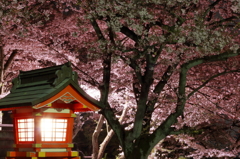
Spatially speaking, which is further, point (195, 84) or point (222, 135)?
point (222, 135)

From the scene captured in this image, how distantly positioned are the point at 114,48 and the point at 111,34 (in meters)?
0.79

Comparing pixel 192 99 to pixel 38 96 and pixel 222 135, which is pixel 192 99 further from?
pixel 38 96

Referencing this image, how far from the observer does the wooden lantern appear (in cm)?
755

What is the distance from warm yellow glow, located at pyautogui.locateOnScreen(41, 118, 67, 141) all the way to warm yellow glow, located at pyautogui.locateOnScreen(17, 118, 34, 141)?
256 mm

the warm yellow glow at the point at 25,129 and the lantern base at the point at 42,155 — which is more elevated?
the warm yellow glow at the point at 25,129

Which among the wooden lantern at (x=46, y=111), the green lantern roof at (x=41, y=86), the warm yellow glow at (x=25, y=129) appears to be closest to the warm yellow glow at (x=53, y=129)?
the wooden lantern at (x=46, y=111)

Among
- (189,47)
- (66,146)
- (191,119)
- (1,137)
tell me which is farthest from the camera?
(191,119)

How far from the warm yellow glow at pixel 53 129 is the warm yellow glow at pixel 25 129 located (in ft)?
0.84

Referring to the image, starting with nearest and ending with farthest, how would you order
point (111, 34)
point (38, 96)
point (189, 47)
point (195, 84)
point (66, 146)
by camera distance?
1. point (38, 96)
2. point (66, 146)
3. point (189, 47)
4. point (111, 34)
5. point (195, 84)

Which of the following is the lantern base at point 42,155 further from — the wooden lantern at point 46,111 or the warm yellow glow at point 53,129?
the warm yellow glow at point 53,129

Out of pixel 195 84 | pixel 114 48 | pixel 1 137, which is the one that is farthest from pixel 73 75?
pixel 195 84

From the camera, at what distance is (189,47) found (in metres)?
10.3

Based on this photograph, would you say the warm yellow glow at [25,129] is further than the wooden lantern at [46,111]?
Yes

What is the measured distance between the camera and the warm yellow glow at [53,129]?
772cm
